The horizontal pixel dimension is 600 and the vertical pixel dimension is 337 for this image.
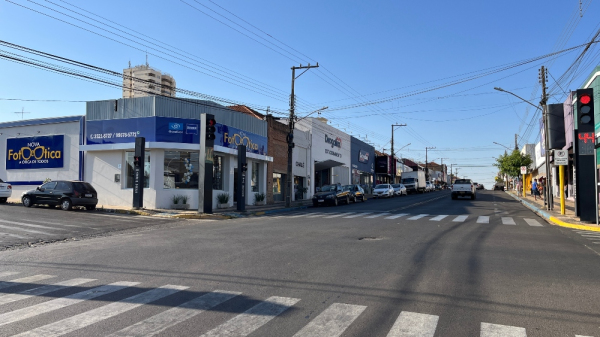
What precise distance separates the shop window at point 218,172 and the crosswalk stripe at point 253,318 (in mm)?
21603

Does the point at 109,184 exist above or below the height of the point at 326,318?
above

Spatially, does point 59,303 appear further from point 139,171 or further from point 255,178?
point 255,178

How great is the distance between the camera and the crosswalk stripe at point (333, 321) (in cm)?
462

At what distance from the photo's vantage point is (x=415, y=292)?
631 cm

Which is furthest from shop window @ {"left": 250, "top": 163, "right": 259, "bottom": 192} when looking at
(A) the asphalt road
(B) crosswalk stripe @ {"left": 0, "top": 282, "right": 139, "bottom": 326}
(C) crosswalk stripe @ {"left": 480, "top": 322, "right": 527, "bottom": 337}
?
(C) crosswalk stripe @ {"left": 480, "top": 322, "right": 527, "bottom": 337}

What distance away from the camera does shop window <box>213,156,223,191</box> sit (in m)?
27.0

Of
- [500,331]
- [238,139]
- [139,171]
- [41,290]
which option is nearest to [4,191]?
[139,171]

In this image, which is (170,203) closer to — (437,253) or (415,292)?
(437,253)

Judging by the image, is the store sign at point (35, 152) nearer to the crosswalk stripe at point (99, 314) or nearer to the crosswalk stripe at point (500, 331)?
the crosswalk stripe at point (99, 314)

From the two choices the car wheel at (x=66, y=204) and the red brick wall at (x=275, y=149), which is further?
the red brick wall at (x=275, y=149)

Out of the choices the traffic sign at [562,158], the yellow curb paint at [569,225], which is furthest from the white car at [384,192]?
the yellow curb paint at [569,225]

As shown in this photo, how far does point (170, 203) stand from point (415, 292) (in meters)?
20.4

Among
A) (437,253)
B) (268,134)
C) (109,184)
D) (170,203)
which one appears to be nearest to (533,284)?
(437,253)

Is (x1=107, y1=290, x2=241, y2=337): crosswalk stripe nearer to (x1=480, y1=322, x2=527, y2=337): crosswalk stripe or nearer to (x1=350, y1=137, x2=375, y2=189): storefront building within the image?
(x1=480, y1=322, x2=527, y2=337): crosswalk stripe
